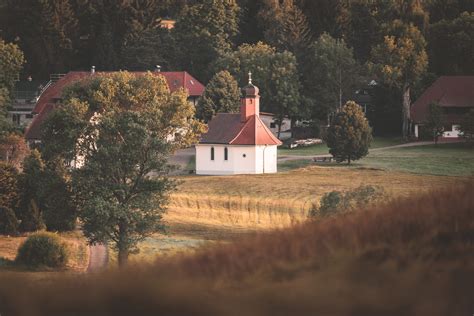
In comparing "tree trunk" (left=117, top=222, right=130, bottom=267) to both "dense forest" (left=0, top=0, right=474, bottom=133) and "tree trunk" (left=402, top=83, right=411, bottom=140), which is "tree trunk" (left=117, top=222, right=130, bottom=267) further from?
"tree trunk" (left=402, top=83, right=411, bottom=140)

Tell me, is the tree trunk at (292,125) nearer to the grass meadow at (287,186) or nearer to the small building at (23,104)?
the grass meadow at (287,186)

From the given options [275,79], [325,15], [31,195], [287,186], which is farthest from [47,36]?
[31,195]

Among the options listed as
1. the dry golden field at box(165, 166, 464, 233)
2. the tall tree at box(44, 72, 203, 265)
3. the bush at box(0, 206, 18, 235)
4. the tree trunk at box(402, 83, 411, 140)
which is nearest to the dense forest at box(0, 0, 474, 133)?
the tree trunk at box(402, 83, 411, 140)

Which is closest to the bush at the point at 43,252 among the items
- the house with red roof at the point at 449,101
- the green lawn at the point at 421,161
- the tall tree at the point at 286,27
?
the green lawn at the point at 421,161

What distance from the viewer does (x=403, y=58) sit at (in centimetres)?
6619

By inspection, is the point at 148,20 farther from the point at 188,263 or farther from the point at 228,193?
the point at 188,263

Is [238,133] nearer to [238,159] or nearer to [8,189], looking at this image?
[238,159]

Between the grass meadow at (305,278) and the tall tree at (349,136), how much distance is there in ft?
162

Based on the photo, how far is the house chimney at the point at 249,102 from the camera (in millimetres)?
54031

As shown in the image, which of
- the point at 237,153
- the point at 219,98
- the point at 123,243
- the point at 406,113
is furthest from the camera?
the point at 406,113

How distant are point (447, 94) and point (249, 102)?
16.5m

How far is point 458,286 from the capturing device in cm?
416

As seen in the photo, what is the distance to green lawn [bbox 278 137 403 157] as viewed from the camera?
198 feet

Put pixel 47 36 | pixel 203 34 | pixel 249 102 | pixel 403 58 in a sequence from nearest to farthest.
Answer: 1. pixel 249 102
2. pixel 403 58
3. pixel 203 34
4. pixel 47 36
